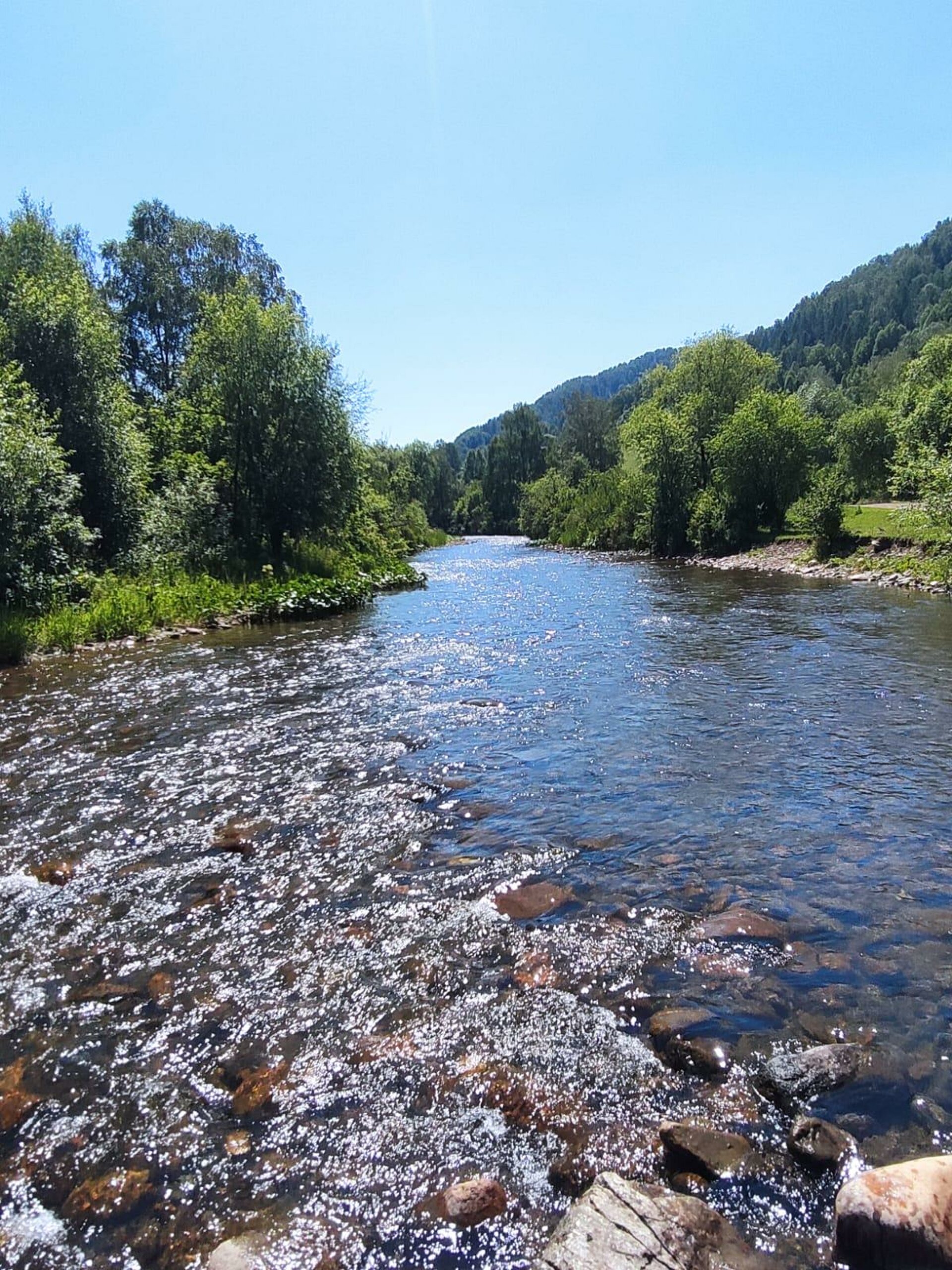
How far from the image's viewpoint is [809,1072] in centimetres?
451

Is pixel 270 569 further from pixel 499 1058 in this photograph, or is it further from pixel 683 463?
pixel 683 463

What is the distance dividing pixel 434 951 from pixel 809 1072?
9.41 ft

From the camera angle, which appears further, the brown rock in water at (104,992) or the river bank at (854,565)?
the river bank at (854,565)

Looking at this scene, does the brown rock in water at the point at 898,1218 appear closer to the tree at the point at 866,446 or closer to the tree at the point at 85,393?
the tree at the point at 85,393

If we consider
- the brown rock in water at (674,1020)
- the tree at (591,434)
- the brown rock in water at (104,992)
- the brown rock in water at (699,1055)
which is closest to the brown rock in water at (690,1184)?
the brown rock in water at (699,1055)

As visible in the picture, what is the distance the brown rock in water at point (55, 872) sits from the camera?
7199 mm

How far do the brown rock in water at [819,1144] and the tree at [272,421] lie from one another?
3378cm

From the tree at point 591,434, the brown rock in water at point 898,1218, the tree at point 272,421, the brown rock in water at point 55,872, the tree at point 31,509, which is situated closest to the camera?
the brown rock in water at point 898,1218

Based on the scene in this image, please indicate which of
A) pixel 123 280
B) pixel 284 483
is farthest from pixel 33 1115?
pixel 123 280

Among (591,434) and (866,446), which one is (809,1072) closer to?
(866,446)

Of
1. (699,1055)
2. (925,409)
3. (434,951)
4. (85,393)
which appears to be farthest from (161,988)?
(925,409)

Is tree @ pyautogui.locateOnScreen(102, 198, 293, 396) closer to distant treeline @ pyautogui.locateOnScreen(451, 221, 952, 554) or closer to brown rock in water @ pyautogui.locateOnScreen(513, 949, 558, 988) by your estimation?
distant treeline @ pyautogui.locateOnScreen(451, 221, 952, 554)

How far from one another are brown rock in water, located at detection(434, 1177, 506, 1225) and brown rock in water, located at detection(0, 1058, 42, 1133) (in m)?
2.63

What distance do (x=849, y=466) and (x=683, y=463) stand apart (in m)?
33.7
